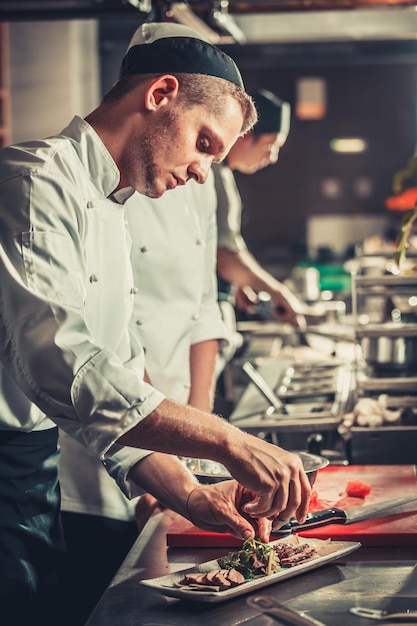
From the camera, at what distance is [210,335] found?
8.37ft

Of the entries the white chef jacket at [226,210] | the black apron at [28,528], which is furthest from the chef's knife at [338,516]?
the white chef jacket at [226,210]

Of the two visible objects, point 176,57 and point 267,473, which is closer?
point 267,473

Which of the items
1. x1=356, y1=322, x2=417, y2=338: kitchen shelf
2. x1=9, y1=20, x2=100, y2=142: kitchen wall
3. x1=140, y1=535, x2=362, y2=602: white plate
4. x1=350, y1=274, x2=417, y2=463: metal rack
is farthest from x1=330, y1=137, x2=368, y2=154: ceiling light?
x1=140, y1=535, x2=362, y2=602: white plate

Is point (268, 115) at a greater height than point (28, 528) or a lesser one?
greater

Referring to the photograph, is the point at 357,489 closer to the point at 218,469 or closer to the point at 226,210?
the point at 218,469

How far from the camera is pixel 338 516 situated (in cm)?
170

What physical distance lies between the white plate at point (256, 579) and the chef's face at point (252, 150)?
114 inches

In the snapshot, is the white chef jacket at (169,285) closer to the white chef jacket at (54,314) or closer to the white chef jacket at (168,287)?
the white chef jacket at (168,287)

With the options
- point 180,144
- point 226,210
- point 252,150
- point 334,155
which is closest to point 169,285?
point 180,144

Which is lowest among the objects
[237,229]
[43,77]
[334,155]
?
[237,229]

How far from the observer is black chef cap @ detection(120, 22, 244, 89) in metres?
1.65

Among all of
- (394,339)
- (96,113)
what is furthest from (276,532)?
(394,339)

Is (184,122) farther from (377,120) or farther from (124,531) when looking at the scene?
(377,120)

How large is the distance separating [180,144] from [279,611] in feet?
2.65
